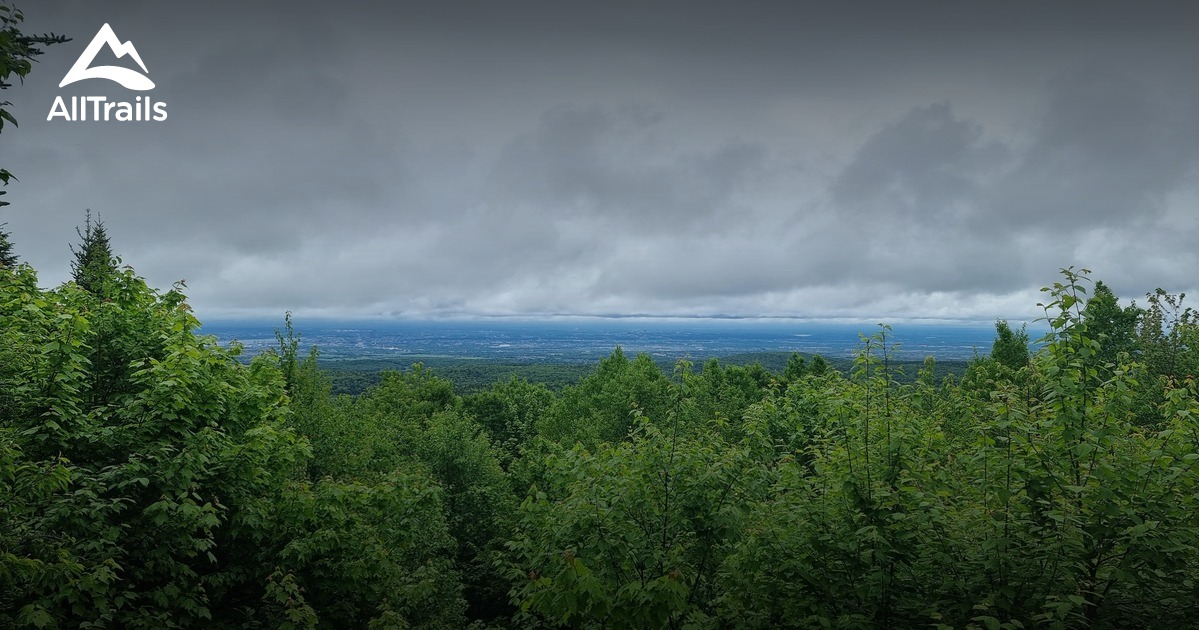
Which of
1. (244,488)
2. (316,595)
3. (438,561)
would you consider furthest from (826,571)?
(438,561)

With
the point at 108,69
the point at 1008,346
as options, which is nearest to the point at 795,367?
the point at 1008,346

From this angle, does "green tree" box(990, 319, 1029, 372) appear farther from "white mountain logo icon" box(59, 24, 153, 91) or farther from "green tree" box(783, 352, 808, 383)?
"white mountain logo icon" box(59, 24, 153, 91)

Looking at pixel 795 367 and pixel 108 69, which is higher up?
pixel 108 69

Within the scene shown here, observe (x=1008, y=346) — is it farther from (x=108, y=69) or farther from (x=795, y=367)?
(x=108, y=69)

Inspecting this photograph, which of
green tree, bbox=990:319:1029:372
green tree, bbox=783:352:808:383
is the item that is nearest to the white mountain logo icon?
green tree, bbox=783:352:808:383

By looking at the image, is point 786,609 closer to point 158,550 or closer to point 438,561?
point 158,550

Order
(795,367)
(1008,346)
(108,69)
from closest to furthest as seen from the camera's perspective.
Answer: (108,69) → (1008,346) → (795,367)

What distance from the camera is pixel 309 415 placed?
22234 millimetres

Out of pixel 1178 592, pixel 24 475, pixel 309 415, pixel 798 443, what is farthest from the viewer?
pixel 798 443

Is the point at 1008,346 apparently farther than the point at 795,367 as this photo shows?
No

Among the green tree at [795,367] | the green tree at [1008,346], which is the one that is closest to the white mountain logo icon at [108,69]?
the green tree at [795,367]

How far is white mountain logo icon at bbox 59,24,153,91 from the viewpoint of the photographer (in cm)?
2011

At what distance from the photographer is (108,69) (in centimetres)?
2097

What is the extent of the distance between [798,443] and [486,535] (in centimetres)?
1551
